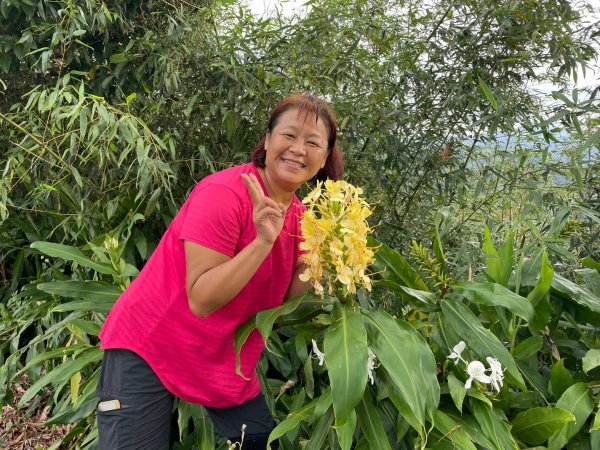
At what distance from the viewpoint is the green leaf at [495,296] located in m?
1.36

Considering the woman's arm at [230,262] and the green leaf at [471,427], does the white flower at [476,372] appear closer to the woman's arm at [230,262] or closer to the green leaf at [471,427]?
the green leaf at [471,427]

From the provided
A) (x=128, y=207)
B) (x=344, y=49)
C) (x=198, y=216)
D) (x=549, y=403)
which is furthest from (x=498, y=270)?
(x=128, y=207)

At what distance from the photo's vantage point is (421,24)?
272cm

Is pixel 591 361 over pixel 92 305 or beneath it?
over

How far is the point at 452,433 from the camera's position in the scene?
1337 millimetres

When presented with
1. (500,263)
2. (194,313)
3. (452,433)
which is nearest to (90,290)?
(194,313)

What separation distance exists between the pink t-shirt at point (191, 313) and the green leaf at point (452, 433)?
0.56 m

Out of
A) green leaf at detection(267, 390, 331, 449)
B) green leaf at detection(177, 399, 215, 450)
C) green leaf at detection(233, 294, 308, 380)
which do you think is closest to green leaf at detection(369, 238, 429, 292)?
green leaf at detection(233, 294, 308, 380)

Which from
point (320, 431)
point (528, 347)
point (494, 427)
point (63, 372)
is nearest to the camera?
point (494, 427)

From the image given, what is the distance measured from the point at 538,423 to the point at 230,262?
977 millimetres

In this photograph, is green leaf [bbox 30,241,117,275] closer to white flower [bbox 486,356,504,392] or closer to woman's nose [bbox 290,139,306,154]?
woman's nose [bbox 290,139,306,154]

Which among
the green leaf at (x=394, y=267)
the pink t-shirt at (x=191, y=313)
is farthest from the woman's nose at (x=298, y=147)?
the green leaf at (x=394, y=267)

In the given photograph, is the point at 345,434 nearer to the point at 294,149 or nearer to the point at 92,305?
the point at 294,149

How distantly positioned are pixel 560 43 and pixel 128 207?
2182 mm
